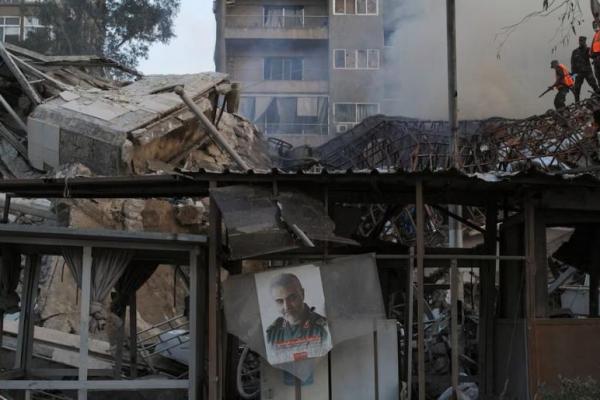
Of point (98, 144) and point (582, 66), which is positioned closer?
point (582, 66)

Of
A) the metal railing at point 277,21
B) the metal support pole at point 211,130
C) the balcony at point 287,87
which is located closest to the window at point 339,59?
the balcony at point 287,87

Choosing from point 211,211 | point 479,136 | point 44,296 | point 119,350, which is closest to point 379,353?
point 211,211

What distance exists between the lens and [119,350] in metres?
9.86

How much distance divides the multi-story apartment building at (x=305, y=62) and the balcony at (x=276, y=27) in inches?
2.2

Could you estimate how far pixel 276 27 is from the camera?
40719 millimetres

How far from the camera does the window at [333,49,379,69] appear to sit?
40.0 m

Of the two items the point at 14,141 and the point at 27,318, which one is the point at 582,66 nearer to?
the point at 27,318

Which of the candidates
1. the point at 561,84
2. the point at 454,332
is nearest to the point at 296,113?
the point at 561,84

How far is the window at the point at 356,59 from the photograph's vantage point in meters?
40.0

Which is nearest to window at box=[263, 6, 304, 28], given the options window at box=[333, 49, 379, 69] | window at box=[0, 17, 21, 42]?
window at box=[333, 49, 379, 69]

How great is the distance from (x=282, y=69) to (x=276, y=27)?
2.36 meters

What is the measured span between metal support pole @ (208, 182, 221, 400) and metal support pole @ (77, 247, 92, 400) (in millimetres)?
1331

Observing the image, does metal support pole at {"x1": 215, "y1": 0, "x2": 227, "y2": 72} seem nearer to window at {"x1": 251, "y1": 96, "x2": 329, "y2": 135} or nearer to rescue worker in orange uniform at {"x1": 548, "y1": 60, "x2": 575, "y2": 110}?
window at {"x1": 251, "y1": 96, "x2": 329, "y2": 135}

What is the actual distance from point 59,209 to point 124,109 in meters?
3.81
